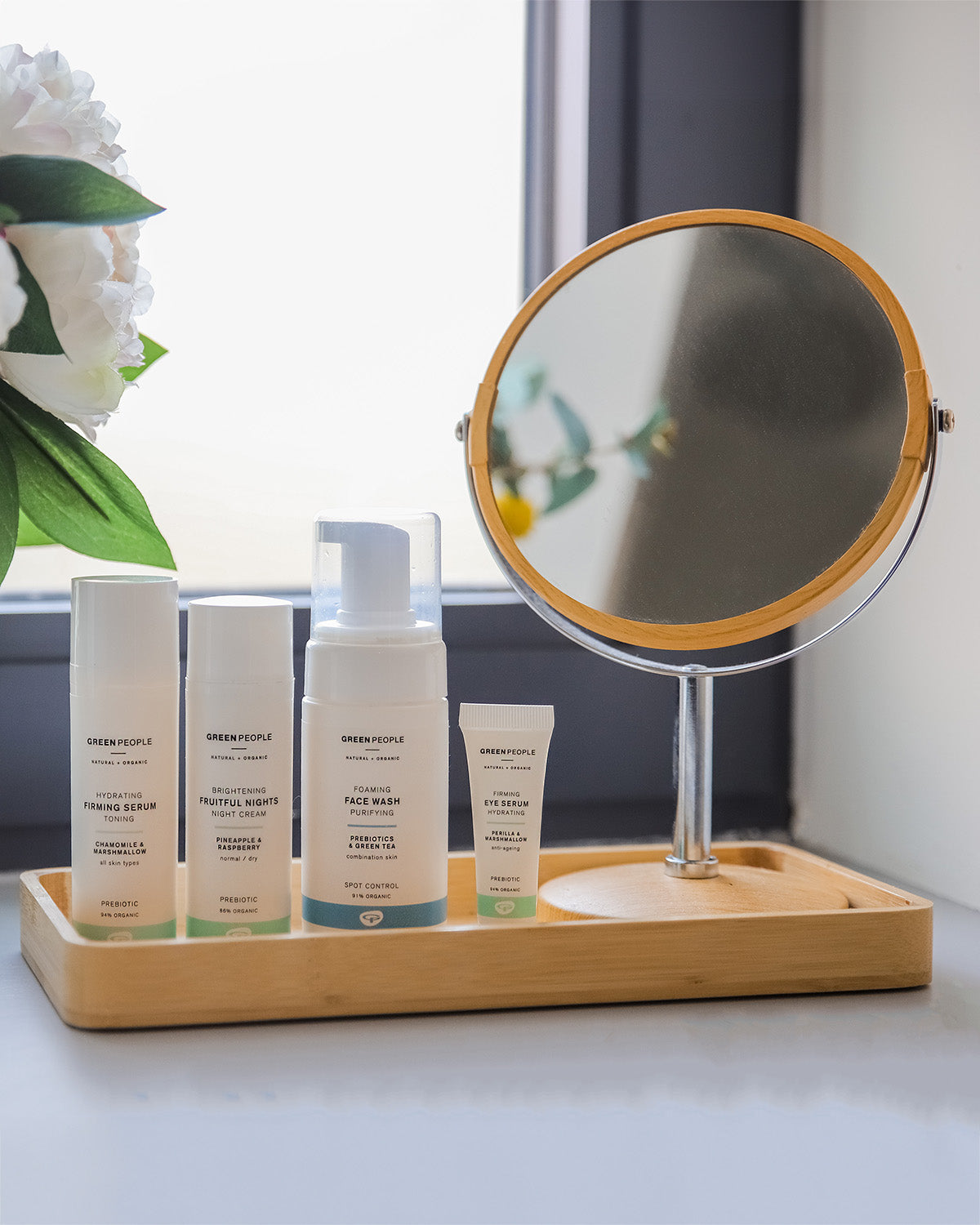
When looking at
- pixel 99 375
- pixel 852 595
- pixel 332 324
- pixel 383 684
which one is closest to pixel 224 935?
pixel 383 684

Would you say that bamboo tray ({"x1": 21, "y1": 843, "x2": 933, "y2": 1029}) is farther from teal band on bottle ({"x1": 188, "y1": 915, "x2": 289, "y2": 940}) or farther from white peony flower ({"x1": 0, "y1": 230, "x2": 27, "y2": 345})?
white peony flower ({"x1": 0, "y1": 230, "x2": 27, "y2": 345})

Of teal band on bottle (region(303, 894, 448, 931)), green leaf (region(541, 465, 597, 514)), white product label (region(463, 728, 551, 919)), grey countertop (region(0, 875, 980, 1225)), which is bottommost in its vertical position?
grey countertop (region(0, 875, 980, 1225))

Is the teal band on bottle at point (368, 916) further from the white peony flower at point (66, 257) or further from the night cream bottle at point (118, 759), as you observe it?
the white peony flower at point (66, 257)

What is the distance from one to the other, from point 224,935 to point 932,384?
0.51 meters

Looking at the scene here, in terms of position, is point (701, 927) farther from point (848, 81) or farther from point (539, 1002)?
point (848, 81)

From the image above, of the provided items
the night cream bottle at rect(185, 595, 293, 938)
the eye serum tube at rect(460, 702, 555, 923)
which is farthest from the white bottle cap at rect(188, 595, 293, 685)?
the eye serum tube at rect(460, 702, 555, 923)

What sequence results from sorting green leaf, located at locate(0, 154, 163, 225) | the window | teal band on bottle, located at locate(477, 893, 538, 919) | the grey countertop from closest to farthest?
the grey countertop < green leaf, located at locate(0, 154, 163, 225) < teal band on bottle, located at locate(477, 893, 538, 919) < the window

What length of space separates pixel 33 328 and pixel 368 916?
278mm

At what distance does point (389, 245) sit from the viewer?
91 centimetres

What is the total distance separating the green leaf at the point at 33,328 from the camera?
499 mm

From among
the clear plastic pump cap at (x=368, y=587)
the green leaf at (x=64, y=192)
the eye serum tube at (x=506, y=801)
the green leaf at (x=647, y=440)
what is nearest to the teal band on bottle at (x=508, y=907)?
the eye serum tube at (x=506, y=801)

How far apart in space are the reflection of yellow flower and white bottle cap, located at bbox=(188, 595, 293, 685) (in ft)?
0.53

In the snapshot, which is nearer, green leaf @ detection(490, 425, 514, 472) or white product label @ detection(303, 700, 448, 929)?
white product label @ detection(303, 700, 448, 929)

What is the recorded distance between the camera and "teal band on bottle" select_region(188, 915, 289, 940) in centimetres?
55
